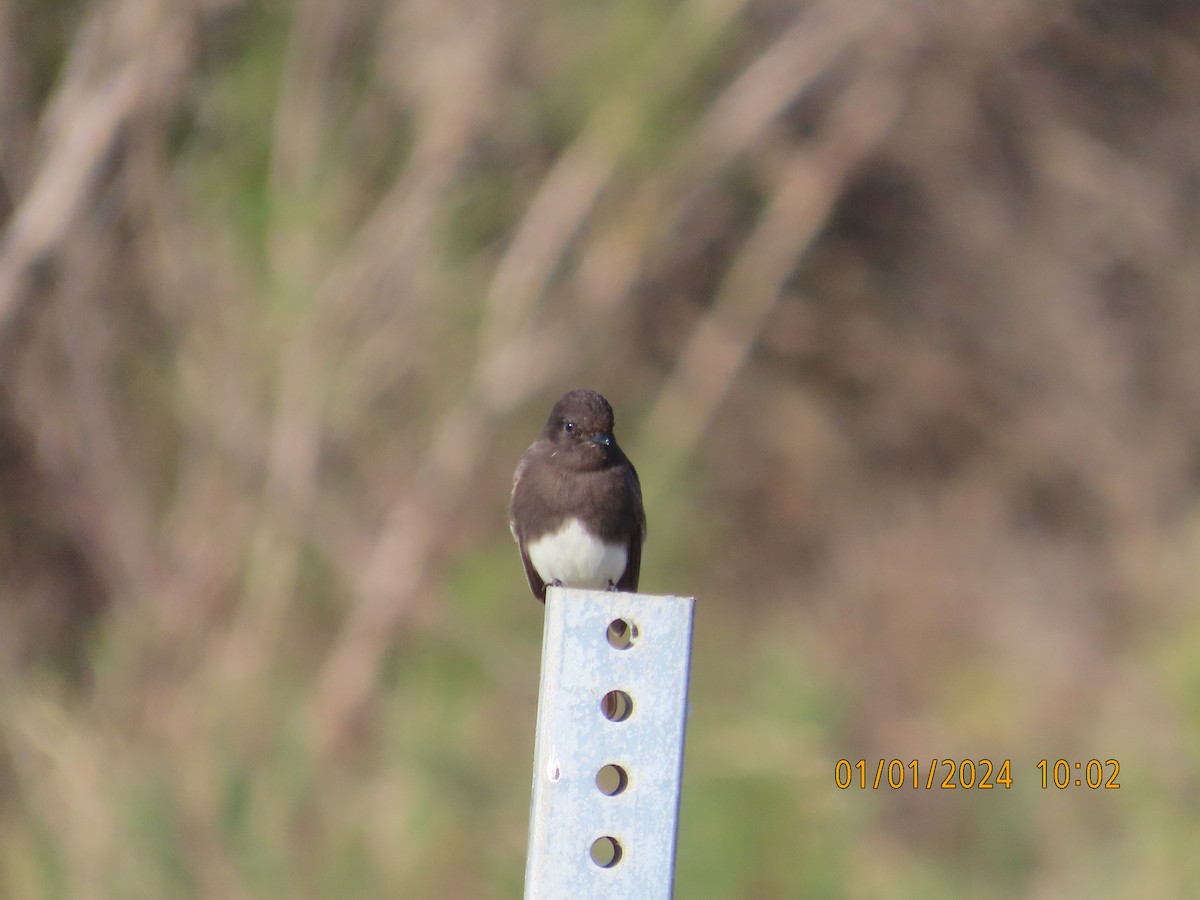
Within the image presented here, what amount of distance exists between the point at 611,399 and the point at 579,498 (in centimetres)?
399

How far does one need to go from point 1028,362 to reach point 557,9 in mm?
3710

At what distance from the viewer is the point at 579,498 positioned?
353cm

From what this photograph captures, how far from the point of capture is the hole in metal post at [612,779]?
2391 mm

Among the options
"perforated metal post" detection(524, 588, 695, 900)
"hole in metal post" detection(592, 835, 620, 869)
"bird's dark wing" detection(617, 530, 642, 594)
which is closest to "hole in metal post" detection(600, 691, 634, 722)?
"perforated metal post" detection(524, 588, 695, 900)

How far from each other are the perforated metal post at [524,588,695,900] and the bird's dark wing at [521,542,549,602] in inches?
53.1

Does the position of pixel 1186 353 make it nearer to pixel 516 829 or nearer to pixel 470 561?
pixel 470 561

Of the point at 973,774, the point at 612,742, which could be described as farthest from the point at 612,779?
the point at 973,774

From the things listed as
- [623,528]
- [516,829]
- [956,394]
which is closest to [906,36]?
[956,394]

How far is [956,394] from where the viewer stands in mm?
9172

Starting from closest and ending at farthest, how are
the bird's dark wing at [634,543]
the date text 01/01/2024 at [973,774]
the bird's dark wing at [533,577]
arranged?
1. the bird's dark wing at [634,543]
2. the bird's dark wing at [533,577]
3. the date text 01/01/2024 at [973,774]

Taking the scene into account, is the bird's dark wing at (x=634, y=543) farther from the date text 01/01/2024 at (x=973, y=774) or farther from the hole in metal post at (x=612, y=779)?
the date text 01/01/2024 at (x=973, y=774)

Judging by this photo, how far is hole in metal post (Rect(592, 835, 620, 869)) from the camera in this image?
2385 millimetres

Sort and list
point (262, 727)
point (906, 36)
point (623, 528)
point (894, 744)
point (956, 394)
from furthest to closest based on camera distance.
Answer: point (956, 394) < point (894, 744) < point (906, 36) < point (262, 727) < point (623, 528)

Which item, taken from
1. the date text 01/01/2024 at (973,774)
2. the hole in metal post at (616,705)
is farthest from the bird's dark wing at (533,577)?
the date text 01/01/2024 at (973,774)
